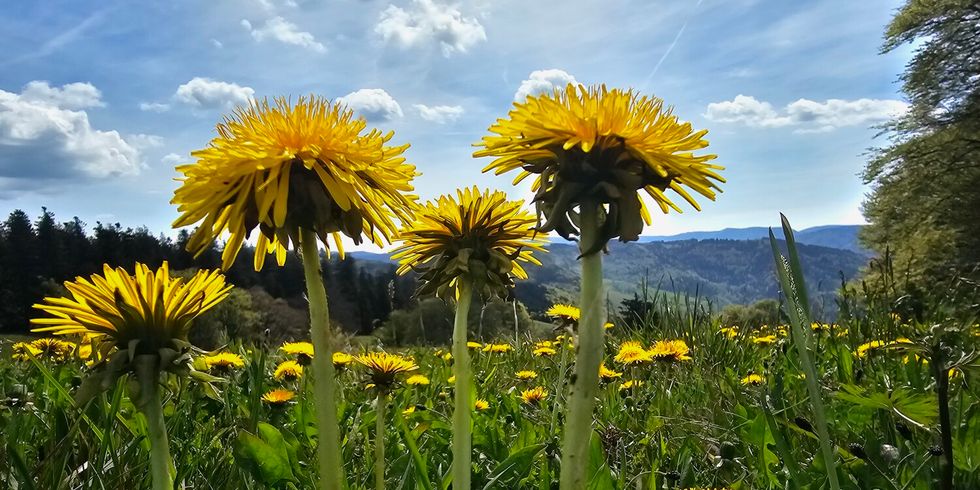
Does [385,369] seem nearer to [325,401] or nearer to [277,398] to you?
[277,398]

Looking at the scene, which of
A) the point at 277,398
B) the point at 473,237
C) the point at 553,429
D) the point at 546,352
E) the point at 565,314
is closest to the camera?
the point at 473,237

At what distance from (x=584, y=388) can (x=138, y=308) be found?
3.10ft

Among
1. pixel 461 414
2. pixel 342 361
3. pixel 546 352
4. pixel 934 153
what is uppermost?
pixel 934 153

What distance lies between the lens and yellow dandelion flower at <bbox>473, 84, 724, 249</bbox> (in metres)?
1.31

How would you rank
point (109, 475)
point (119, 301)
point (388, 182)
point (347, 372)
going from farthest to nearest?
point (347, 372), point (109, 475), point (388, 182), point (119, 301)

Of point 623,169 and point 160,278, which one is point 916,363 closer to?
point 623,169

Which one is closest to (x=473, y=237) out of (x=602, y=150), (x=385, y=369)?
(x=602, y=150)

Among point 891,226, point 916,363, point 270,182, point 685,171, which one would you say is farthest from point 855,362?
point 891,226

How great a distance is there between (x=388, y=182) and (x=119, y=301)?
0.61m

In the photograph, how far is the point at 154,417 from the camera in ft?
4.07

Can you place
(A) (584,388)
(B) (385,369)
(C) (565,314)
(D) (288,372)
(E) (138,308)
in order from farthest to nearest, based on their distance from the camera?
(D) (288,372)
(C) (565,314)
(B) (385,369)
(E) (138,308)
(A) (584,388)

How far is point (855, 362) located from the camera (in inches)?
142

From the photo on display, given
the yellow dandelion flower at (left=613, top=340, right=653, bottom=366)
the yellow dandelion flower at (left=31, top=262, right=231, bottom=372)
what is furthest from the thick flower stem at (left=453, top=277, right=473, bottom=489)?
the yellow dandelion flower at (left=613, top=340, right=653, bottom=366)

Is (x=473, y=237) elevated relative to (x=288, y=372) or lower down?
elevated
